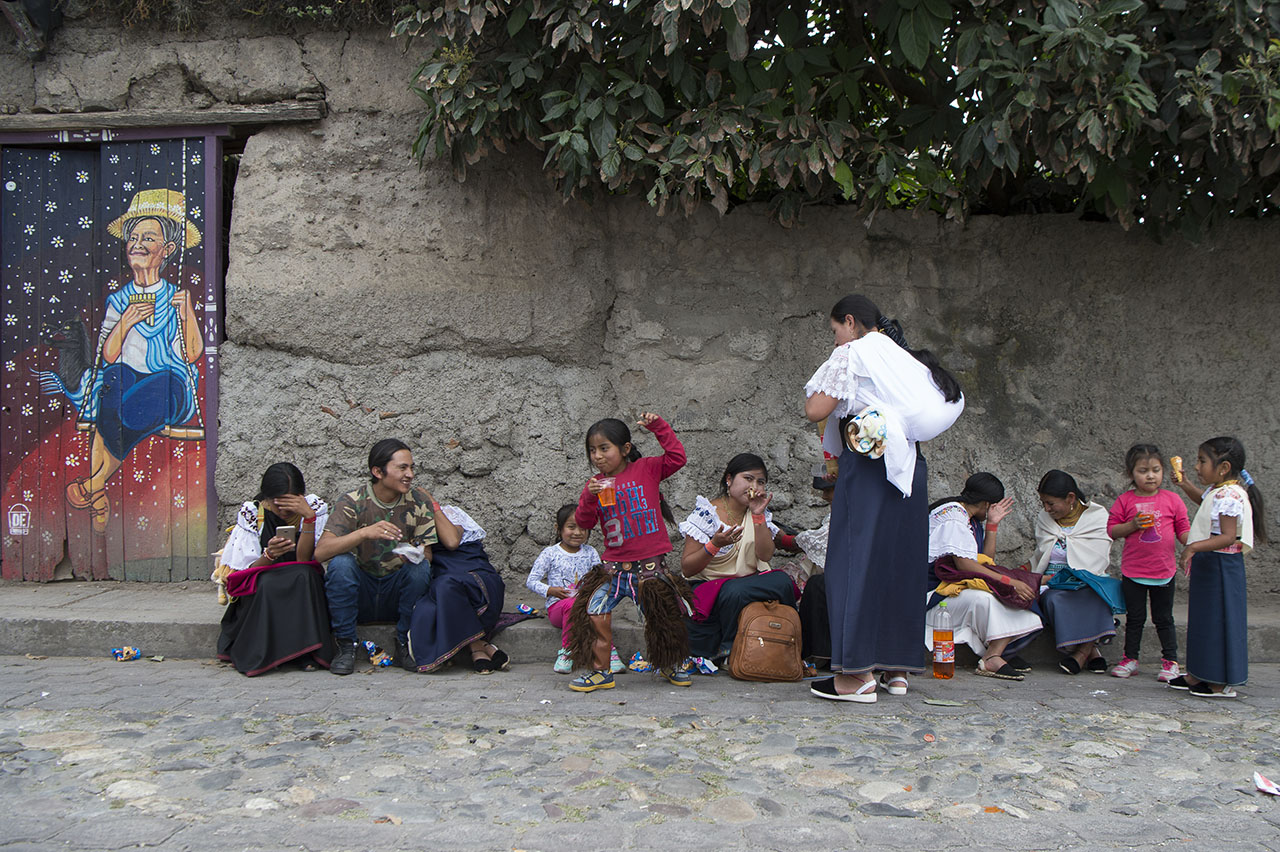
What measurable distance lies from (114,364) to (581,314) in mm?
2468

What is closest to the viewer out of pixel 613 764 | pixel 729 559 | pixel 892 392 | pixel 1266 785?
pixel 1266 785

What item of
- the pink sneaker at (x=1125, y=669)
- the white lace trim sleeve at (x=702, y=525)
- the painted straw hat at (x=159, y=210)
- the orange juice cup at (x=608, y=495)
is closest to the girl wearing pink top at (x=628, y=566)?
the orange juice cup at (x=608, y=495)

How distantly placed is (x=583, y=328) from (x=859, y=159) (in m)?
1.61

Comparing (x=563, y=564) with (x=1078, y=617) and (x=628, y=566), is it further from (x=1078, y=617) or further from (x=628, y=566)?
(x=1078, y=617)

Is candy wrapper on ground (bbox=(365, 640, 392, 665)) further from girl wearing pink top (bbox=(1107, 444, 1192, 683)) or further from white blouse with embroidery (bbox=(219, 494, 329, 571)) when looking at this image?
girl wearing pink top (bbox=(1107, 444, 1192, 683))

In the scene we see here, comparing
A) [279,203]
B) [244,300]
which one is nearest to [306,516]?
[244,300]

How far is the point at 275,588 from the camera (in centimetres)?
441

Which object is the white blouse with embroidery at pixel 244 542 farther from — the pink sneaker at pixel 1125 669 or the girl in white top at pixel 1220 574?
the girl in white top at pixel 1220 574

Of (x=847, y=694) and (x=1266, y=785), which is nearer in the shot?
(x=1266, y=785)

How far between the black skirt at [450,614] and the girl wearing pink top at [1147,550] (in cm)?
280

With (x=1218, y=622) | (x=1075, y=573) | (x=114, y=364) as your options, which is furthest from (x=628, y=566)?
(x=114, y=364)

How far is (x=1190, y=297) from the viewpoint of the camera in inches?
210

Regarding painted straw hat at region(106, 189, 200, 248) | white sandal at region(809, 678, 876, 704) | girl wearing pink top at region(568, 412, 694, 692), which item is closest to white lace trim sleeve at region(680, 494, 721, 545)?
girl wearing pink top at region(568, 412, 694, 692)

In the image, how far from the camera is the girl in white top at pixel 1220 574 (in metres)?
A: 4.05
